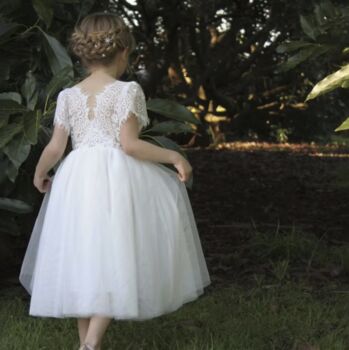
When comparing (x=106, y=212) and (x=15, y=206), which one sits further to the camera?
(x=15, y=206)

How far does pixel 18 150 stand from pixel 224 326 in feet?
4.44

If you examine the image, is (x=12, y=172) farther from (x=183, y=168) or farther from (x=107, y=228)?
(x=183, y=168)

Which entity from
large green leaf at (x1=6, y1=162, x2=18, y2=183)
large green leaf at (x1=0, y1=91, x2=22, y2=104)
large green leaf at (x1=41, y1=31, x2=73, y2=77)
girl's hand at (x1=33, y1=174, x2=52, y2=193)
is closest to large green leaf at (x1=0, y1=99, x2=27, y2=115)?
large green leaf at (x1=0, y1=91, x2=22, y2=104)

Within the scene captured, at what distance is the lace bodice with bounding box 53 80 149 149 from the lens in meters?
3.24

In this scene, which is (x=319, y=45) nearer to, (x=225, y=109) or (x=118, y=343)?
(x=118, y=343)

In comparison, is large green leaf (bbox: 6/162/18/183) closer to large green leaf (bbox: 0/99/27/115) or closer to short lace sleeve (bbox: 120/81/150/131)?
large green leaf (bbox: 0/99/27/115)

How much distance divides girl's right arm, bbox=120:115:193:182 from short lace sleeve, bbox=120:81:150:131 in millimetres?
21

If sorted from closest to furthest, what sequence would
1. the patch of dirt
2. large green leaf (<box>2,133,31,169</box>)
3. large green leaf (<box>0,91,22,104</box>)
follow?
large green leaf (<box>2,133,31,169</box>), large green leaf (<box>0,91,22,104</box>), the patch of dirt

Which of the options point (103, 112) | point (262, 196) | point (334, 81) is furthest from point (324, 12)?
point (262, 196)

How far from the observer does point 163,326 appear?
4.05 metres

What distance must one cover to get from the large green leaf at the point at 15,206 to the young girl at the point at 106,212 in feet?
2.35

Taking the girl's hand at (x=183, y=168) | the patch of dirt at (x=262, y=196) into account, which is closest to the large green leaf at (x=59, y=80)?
the girl's hand at (x=183, y=168)

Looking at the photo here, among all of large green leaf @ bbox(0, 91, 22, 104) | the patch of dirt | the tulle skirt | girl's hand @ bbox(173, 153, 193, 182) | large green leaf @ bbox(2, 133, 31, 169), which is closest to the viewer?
the tulle skirt

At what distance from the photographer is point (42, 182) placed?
135 inches
